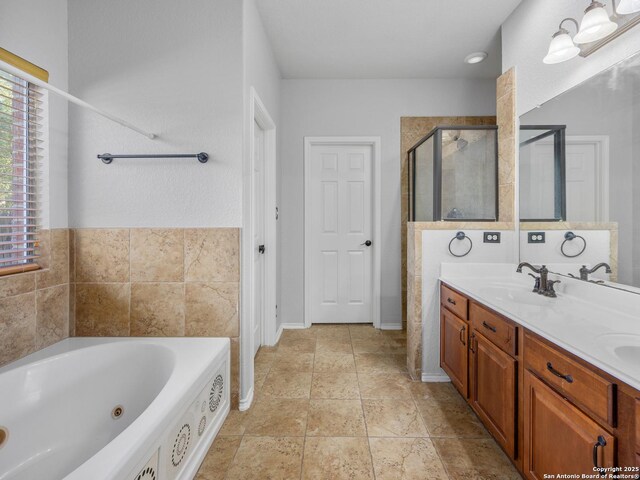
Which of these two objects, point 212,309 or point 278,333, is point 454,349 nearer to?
point 212,309

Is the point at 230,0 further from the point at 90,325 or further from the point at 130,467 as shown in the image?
the point at 130,467

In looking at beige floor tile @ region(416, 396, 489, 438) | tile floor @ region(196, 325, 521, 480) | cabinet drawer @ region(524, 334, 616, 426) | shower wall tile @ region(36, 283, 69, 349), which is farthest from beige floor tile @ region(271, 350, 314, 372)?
cabinet drawer @ region(524, 334, 616, 426)

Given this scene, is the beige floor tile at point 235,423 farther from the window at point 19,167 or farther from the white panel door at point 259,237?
the window at point 19,167

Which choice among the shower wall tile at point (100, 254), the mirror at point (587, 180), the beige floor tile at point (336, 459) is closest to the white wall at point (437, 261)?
the mirror at point (587, 180)

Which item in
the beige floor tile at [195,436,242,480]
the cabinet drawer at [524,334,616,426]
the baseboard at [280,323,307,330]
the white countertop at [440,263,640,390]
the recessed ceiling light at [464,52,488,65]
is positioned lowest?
the beige floor tile at [195,436,242,480]

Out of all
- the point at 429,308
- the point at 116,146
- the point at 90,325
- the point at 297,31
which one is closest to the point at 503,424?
the point at 429,308

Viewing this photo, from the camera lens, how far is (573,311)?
1430 mm

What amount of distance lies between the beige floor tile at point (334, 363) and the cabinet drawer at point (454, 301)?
2.93 feet

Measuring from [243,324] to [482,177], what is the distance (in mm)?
2066

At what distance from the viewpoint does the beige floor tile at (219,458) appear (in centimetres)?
145

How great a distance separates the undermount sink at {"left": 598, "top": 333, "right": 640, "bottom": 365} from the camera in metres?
1.04

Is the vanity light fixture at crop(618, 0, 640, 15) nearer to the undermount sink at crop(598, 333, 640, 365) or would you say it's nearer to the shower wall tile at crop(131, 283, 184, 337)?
the undermount sink at crop(598, 333, 640, 365)

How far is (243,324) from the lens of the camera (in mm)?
1928

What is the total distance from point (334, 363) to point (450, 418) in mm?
961
